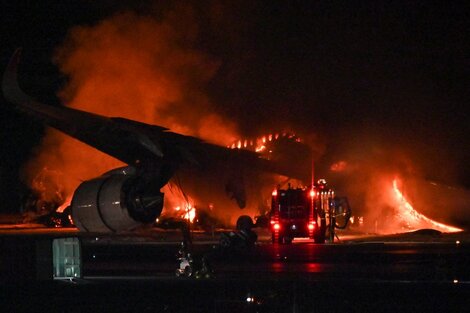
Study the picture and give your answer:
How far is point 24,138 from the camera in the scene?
5659cm

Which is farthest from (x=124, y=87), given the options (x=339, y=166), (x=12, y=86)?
(x=12, y=86)

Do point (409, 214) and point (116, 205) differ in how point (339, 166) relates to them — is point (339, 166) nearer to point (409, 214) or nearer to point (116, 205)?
point (409, 214)

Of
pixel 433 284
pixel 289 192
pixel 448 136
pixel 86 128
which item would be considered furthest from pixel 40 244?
pixel 448 136

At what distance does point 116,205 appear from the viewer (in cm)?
1680

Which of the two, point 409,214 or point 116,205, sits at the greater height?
point 116,205

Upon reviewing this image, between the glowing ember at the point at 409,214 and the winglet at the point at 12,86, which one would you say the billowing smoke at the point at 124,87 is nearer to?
the glowing ember at the point at 409,214

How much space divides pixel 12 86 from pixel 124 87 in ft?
85.9

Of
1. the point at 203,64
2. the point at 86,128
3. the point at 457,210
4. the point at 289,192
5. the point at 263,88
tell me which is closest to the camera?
the point at 86,128

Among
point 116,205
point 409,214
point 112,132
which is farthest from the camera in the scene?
point 409,214

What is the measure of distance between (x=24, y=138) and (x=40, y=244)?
38.4m

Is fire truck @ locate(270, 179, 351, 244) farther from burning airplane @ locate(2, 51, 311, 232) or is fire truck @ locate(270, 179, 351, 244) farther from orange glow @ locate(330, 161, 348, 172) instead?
burning airplane @ locate(2, 51, 311, 232)

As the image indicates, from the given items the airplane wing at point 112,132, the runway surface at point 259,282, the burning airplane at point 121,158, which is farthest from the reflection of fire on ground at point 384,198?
the airplane wing at point 112,132

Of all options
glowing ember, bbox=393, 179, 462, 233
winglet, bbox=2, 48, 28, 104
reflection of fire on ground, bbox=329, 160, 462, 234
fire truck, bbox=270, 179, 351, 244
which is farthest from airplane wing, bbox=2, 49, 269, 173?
glowing ember, bbox=393, 179, 462, 233

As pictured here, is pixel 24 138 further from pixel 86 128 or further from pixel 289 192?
pixel 86 128
